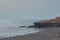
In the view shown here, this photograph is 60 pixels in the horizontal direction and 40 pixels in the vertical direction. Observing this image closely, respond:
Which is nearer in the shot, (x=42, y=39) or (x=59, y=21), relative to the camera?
(x=42, y=39)

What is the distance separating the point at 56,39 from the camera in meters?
16.2

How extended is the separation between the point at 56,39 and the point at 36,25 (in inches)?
925

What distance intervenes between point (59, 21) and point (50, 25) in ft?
6.86

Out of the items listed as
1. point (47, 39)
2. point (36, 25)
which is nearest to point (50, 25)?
point (36, 25)

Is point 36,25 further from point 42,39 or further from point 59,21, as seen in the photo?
point 42,39

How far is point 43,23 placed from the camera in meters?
38.2

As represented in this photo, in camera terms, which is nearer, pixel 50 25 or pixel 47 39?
pixel 47 39

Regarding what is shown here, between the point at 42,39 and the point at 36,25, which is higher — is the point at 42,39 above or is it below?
below

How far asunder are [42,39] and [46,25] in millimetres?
21412

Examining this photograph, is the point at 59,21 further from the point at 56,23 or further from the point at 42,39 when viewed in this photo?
the point at 42,39

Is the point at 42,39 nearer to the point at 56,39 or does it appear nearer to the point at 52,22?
the point at 56,39

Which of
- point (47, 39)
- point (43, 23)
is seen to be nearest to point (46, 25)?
point (43, 23)

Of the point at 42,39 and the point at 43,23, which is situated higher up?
the point at 43,23

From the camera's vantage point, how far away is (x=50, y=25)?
1474 inches
